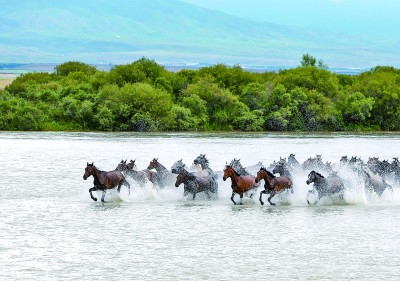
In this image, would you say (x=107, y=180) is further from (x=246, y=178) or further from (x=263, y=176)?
(x=263, y=176)

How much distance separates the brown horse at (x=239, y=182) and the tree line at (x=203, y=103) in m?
49.4

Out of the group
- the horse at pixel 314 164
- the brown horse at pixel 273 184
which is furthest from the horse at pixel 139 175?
the horse at pixel 314 164

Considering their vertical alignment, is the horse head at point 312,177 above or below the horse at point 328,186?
above

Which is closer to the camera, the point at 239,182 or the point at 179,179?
the point at 239,182

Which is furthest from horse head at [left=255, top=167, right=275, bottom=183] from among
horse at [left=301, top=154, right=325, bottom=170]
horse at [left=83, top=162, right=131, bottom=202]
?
horse at [left=301, top=154, right=325, bottom=170]

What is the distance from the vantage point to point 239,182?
2695cm

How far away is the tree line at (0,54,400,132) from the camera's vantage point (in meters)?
77.4

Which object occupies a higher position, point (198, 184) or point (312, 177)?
point (312, 177)

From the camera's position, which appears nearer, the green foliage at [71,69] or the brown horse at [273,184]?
the brown horse at [273,184]

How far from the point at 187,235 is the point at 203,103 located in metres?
57.9

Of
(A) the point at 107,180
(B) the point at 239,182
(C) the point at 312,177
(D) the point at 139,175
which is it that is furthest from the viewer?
(D) the point at 139,175

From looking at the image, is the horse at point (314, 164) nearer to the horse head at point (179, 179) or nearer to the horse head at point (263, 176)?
the horse head at point (263, 176)

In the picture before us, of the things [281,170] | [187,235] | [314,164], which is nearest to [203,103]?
[314,164]

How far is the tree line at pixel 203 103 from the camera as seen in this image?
7744 centimetres
